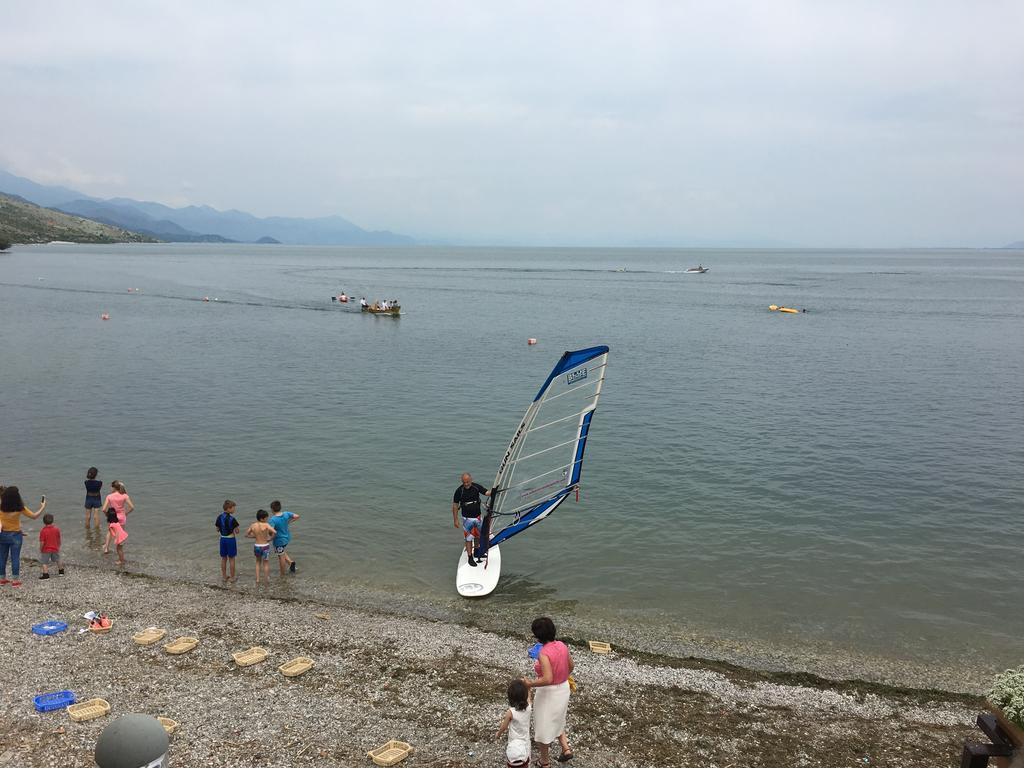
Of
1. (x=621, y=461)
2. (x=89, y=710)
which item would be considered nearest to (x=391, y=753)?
(x=89, y=710)

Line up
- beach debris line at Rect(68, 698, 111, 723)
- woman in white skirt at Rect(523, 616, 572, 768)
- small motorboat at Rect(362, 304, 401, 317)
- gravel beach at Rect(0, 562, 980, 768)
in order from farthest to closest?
small motorboat at Rect(362, 304, 401, 317) < beach debris line at Rect(68, 698, 111, 723) < gravel beach at Rect(0, 562, 980, 768) < woman in white skirt at Rect(523, 616, 572, 768)

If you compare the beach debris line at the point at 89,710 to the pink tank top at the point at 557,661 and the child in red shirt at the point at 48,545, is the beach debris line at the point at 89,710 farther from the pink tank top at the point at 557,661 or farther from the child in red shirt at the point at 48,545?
the child in red shirt at the point at 48,545

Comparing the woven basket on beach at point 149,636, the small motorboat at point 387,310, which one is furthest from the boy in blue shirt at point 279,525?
the small motorboat at point 387,310

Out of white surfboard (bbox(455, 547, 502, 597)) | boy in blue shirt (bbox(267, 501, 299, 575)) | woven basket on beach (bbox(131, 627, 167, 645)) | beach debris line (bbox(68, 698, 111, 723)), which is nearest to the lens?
beach debris line (bbox(68, 698, 111, 723))

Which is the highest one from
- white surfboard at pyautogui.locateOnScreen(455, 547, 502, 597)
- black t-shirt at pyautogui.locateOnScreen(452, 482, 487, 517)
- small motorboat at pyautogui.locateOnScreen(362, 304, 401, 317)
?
small motorboat at pyautogui.locateOnScreen(362, 304, 401, 317)

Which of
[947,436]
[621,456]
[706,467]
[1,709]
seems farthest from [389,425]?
[947,436]

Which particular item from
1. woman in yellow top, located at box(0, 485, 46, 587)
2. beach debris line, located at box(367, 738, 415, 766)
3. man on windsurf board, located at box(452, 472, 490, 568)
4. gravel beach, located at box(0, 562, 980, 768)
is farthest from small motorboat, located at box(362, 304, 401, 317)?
beach debris line, located at box(367, 738, 415, 766)

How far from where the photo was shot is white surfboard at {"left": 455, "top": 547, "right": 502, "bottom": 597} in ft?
45.9

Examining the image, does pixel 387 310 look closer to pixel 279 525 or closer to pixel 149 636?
pixel 279 525

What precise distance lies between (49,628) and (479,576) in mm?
7276

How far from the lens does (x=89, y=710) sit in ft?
29.2

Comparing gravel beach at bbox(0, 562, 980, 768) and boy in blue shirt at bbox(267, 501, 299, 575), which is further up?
boy in blue shirt at bbox(267, 501, 299, 575)

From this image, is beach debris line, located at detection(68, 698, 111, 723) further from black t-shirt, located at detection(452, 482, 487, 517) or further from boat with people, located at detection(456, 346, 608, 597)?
black t-shirt, located at detection(452, 482, 487, 517)

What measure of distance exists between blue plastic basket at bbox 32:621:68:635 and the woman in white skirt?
8.14 m
